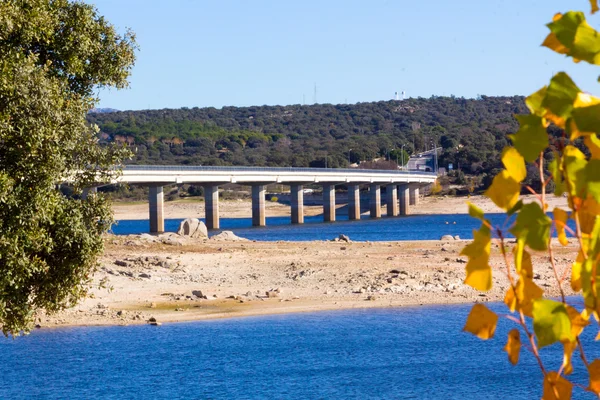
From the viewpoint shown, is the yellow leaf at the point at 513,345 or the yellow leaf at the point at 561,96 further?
the yellow leaf at the point at 513,345

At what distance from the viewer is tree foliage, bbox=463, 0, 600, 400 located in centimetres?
162

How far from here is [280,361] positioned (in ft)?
70.4

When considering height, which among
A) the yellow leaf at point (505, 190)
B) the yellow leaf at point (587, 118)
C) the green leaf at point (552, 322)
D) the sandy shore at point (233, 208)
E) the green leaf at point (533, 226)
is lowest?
the sandy shore at point (233, 208)

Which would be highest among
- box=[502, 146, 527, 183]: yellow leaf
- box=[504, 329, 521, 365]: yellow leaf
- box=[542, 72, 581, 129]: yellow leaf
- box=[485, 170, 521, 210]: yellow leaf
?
box=[542, 72, 581, 129]: yellow leaf

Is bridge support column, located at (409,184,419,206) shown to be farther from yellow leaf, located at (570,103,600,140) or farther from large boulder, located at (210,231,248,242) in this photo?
yellow leaf, located at (570,103,600,140)

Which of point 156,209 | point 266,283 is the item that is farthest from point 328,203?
point 266,283

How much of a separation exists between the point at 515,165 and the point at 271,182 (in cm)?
8888

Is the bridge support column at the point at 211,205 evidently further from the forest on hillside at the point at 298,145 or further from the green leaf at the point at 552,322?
the green leaf at the point at 552,322

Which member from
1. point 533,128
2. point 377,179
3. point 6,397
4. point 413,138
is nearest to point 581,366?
point 6,397

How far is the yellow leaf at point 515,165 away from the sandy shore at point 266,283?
23695mm

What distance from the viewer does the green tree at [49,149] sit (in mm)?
11242

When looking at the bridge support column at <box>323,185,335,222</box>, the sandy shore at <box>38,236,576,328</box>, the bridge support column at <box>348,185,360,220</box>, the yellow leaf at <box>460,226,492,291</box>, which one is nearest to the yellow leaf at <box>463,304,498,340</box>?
the yellow leaf at <box>460,226,492,291</box>

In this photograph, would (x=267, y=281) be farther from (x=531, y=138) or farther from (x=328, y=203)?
(x=328, y=203)

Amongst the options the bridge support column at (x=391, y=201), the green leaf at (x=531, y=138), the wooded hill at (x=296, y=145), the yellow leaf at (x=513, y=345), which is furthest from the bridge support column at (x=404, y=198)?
the green leaf at (x=531, y=138)
